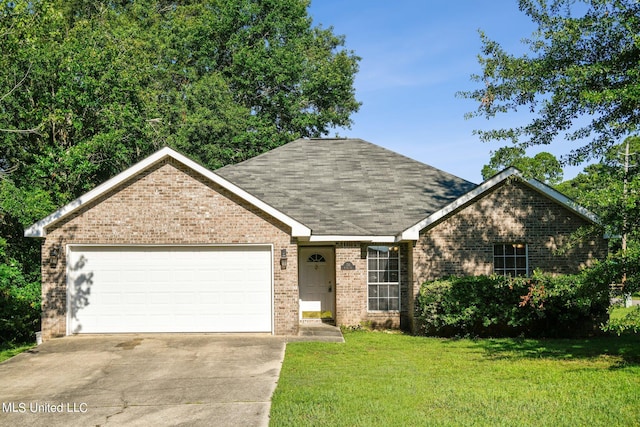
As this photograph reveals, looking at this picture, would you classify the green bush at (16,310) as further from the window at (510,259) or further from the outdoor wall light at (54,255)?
the window at (510,259)

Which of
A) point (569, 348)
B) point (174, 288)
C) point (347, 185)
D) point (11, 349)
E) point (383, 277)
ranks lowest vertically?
point (11, 349)

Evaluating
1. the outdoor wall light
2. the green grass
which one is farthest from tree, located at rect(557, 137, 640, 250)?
the green grass

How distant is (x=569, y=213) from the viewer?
15.0 m

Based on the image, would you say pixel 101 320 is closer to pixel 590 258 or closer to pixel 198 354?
pixel 198 354

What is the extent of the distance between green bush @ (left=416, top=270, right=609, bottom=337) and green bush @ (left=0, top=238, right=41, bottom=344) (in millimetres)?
10903

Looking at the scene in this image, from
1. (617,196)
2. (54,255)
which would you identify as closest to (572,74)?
(617,196)

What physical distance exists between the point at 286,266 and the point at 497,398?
6.97m

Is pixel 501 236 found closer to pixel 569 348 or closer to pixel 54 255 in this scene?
pixel 569 348

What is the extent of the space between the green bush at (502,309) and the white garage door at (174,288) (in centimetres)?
444

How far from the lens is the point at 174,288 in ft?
46.8

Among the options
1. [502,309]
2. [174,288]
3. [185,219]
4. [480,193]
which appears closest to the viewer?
[502,309]

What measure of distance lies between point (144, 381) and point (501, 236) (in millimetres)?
9923

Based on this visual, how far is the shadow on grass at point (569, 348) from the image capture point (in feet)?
37.7

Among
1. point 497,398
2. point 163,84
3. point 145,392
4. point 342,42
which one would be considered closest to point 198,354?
point 145,392
